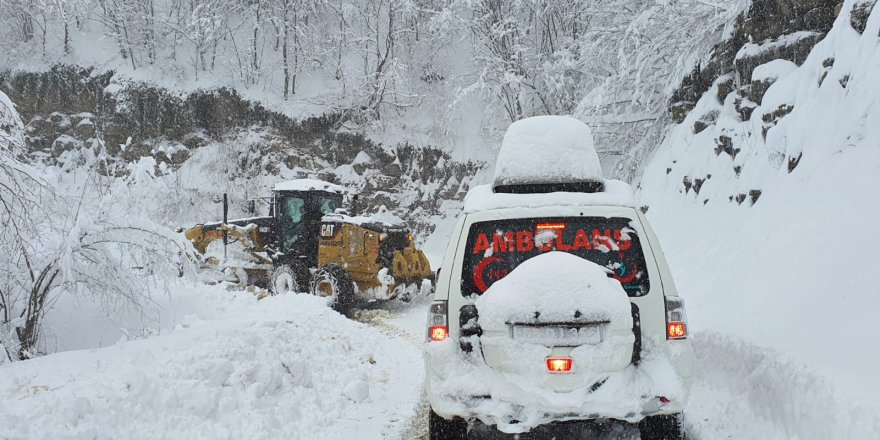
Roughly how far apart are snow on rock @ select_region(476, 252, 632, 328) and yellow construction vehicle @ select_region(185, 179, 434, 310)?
8.39m

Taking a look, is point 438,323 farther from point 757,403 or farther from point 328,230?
point 328,230

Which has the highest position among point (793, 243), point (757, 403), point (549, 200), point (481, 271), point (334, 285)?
point (549, 200)

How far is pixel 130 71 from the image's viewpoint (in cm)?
2833

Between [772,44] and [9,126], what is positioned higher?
[772,44]

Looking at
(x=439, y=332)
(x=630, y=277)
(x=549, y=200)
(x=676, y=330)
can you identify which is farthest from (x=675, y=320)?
(x=439, y=332)

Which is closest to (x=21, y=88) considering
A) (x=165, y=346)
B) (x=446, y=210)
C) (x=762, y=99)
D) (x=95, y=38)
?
(x=95, y=38)

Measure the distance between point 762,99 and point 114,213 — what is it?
10478mm

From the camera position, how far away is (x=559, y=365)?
3402 mm

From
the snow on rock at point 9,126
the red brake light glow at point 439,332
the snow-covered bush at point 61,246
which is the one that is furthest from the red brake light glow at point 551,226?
the snow on rock at point 9,126

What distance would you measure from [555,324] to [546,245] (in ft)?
2.11

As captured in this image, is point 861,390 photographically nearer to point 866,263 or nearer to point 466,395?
point 866,263

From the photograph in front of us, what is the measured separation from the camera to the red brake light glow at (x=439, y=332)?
380 cm

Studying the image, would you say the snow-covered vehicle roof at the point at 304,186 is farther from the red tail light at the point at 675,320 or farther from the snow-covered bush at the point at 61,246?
the red tail light at the point at 675,320

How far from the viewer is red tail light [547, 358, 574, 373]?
339cm
